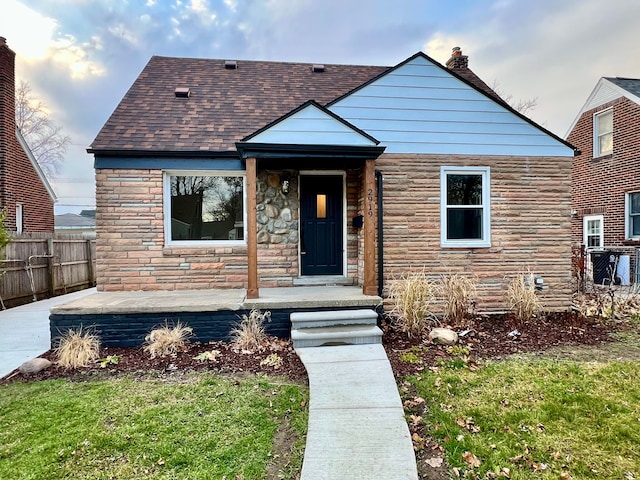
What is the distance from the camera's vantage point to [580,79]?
14.6 m

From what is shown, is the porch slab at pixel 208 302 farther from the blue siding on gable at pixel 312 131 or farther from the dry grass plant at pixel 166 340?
the blue siding on gable at pixel 312 131

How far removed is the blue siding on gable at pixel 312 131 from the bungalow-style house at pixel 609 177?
10047 mm

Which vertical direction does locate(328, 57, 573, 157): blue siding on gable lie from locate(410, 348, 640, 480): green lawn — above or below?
above

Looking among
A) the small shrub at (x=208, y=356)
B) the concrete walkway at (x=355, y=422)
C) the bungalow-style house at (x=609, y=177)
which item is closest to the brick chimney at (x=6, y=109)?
the small shrub at (x=208, y=356)

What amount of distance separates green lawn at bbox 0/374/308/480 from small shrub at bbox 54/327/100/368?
48 cm

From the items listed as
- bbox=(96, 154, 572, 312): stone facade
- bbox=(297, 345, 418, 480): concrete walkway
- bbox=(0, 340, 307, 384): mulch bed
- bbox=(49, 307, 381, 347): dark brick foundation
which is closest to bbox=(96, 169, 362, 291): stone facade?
bbox=(96, 154, 572, 312): stone facade

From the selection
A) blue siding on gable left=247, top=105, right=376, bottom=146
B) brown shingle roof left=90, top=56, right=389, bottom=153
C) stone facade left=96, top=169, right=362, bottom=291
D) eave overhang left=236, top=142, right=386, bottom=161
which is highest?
brown shingle roof left=90, top=56, right=389, bottom=153

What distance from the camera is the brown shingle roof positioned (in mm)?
7141

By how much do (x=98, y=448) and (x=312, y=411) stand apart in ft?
5.88

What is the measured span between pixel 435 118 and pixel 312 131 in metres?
2.58

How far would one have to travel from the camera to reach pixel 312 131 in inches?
237

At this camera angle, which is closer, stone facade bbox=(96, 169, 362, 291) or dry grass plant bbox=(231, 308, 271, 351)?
dry grass plant bbox=(231, 308, 271, 351)

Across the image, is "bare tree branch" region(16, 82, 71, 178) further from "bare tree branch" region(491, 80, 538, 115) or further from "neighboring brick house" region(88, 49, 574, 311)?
"bare tree branch" region(491, 80, 538, 115)

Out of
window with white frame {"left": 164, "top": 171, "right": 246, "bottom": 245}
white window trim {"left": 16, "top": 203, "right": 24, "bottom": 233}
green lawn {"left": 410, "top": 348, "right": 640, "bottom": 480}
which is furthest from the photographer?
white window trim {"left": 16, "top": 203, "right": 24, "bottom": 233}
